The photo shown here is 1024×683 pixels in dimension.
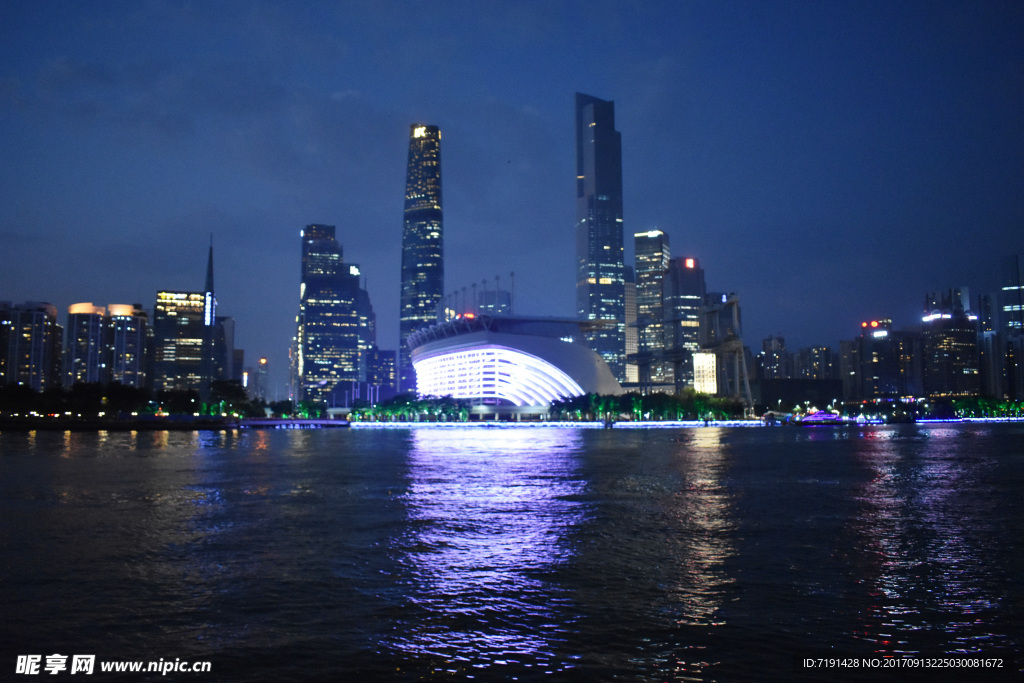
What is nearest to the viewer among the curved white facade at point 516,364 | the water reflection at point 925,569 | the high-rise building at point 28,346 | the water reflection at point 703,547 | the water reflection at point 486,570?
the water reflection at point 486,570

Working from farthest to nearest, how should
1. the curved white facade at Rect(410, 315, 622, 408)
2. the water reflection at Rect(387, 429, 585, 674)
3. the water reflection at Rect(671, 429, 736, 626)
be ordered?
1. the curved white facade at Rect(410, 315, 622, 408)
2. the water reflection at Rect(671, 429, 736, 626)
3. the water reflection at Rect(387, 429, 585, 674)

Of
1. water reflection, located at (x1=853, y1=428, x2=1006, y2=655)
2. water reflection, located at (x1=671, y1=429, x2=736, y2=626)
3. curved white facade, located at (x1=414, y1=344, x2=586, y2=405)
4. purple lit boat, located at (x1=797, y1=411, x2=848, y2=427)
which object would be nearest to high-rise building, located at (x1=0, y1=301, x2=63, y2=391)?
curved white facade, located at (x1=414, y1=344, x2=586, y2=405)

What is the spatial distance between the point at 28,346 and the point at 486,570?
665 ft

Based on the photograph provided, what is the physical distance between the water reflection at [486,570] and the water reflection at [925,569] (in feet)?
14.5

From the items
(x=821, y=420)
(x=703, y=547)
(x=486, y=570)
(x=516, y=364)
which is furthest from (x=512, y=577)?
(x=516, y=364)

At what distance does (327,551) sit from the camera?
15.4 meters

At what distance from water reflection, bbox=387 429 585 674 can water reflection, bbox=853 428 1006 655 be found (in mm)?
4429

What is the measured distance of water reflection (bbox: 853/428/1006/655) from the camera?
955 cm

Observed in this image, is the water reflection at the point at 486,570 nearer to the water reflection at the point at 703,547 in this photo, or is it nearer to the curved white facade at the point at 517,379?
the water reflection at the point at 703,547

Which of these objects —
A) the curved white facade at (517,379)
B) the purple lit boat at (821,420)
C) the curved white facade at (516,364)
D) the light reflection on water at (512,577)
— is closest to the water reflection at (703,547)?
the light reflection on water at (512,577)

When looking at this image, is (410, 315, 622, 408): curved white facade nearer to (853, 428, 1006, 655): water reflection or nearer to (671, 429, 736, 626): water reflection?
(671, 429, 736, 626): water reflection

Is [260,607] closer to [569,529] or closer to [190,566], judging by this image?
[190,566]

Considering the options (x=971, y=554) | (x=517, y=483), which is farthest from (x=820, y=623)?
(x=517, y=483)

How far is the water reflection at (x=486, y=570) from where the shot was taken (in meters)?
9.20
